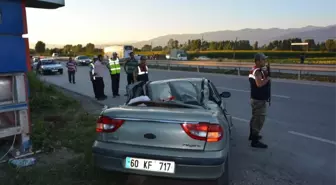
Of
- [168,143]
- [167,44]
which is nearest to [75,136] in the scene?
[168,143]

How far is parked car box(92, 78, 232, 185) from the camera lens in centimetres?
321

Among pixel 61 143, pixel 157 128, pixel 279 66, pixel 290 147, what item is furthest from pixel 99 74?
pixel 279 66

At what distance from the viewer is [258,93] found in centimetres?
541

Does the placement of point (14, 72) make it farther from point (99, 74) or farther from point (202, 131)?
point (99, 74)

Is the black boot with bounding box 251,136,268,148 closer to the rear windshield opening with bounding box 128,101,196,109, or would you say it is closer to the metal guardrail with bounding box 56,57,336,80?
the rear windshield opening with bounding box 128,101,196,109

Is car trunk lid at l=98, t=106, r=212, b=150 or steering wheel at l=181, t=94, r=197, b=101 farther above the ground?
steering wheel at l=181, t=94, r=197, b=101

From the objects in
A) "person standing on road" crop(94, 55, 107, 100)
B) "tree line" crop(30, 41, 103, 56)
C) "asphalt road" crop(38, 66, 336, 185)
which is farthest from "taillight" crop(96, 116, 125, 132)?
"tree line" crop(30, 41, 103, 56)

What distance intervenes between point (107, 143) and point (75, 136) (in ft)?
9.06

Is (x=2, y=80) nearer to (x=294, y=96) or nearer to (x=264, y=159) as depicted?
(x=264, y=159)

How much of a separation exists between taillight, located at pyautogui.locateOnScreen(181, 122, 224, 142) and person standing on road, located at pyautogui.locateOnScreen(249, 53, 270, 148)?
7.65 feet

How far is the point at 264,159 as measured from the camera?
4891mm

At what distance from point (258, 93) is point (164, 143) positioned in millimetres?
2677

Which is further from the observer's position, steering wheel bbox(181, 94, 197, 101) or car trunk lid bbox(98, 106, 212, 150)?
steering wheel bbox(181, 94, 197, 101)

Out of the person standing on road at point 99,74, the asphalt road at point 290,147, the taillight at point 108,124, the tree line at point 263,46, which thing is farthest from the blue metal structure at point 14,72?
the tree line at point 263,46
